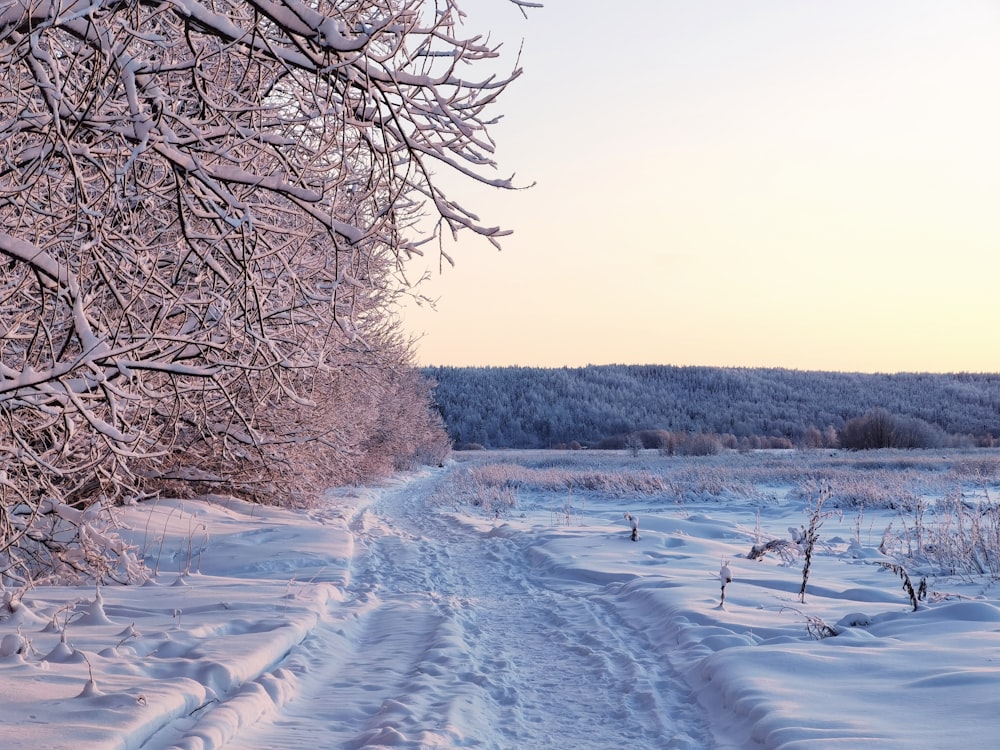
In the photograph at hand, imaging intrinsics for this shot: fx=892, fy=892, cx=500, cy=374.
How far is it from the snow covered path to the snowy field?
21mm

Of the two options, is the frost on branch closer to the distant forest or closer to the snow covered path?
the snow covered path

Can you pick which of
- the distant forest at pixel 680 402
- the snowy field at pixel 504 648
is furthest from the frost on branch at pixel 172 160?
the distant forest at pixel 680 402

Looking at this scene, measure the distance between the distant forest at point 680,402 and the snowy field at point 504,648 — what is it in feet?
209

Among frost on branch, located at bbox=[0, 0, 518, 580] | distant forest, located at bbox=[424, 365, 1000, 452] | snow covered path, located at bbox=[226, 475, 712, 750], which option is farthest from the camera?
distant forest, located at bbox=[424, 365, 1000, 452]

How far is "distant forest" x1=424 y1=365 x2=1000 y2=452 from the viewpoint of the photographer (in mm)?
98750

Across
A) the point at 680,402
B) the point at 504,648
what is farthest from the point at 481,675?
the point at 680,402

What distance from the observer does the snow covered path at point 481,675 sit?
14.1 ft

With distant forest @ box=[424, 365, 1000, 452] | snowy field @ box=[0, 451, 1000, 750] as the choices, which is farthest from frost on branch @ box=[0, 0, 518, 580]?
distant forest @ box=[424, 365, 1000, 452]

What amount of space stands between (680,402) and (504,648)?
382ft

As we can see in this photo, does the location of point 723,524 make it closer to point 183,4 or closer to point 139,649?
point 139,649

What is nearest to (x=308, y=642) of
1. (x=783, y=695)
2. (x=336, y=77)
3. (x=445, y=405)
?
(x=783, y=695)

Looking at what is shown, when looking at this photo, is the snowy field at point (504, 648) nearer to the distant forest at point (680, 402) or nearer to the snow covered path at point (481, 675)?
the snow covered path at point (481, 675)

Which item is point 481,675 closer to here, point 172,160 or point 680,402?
point 172,160

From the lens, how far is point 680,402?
120 m
